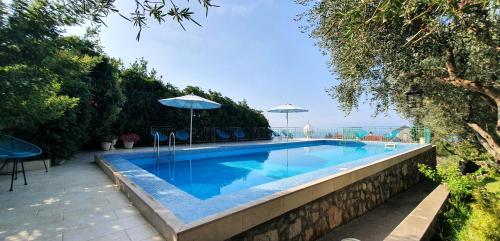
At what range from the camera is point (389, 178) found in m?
6.01

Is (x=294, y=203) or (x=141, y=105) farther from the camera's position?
(x=141, y=105)

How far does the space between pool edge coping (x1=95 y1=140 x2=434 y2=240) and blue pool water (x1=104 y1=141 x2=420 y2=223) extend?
0.13 meters

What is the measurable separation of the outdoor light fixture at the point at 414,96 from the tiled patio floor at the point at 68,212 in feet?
23.3

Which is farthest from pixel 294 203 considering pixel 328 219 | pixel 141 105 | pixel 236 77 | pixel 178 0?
pixel 236 77

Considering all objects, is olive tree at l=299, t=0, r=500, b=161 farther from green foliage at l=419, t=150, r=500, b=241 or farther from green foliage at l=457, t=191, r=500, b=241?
green foliage at l=457, t=191, r=500, b=241

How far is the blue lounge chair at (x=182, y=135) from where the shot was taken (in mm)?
11523

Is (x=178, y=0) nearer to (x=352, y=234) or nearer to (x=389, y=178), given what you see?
(x=352, y=234)

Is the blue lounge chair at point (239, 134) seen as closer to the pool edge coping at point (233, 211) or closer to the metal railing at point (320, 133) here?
the metal railing at point (320, 133)

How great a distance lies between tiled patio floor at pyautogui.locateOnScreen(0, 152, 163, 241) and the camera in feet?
8.46

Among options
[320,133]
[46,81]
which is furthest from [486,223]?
[320,133]

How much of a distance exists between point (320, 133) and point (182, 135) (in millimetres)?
9962

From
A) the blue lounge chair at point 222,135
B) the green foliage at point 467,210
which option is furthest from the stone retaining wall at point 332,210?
the blue lounge chair at point 222,135

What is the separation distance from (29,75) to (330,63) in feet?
21.6

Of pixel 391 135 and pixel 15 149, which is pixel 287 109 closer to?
pixel 391 135
